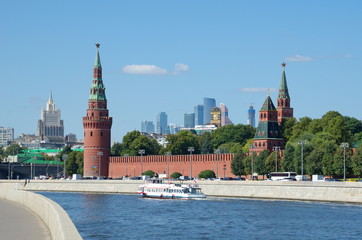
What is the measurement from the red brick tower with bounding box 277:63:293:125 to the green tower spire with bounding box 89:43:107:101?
1229 inches

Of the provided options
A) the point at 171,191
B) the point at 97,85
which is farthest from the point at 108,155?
the point at 171,191

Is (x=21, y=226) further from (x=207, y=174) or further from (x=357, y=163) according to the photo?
(x=207, y=174)

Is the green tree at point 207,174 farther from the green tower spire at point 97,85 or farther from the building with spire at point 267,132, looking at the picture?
the green tower spire at point 97,85

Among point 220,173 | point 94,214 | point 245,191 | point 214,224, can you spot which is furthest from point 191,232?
point 220,173

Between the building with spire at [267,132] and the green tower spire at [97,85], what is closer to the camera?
the building with spire at [267,132]

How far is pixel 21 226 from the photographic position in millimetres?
31672

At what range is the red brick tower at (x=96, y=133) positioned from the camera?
14000cm

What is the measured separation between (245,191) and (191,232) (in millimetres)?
37728

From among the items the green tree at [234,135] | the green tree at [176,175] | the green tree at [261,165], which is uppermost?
the green tree at [234,135]

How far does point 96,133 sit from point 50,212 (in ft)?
363

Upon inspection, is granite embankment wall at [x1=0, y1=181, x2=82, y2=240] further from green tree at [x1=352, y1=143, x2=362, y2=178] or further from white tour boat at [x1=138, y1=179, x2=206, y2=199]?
green tree at [x1=352, y1=143, x2=362, y2=178]

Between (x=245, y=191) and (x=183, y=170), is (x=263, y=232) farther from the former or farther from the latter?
(x=183, y=170)

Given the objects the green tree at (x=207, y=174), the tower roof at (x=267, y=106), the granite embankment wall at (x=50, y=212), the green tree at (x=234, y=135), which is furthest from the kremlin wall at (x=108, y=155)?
the granite embankment wall at (x=50, y=212)

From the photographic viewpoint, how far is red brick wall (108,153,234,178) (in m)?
124
